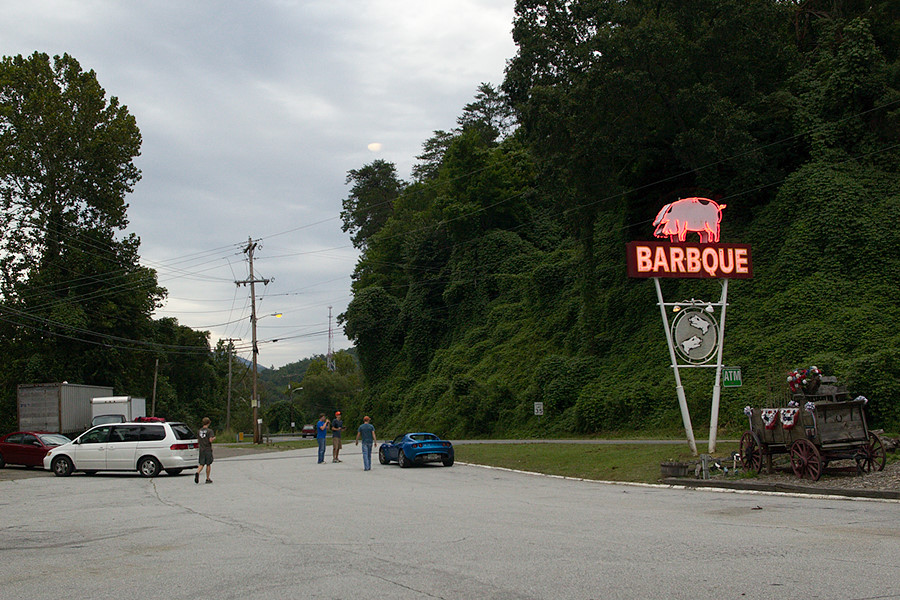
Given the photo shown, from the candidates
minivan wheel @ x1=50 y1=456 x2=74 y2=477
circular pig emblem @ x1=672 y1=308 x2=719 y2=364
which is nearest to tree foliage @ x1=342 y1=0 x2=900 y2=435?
circular pig emblem @ x1=672 y1=308 x2=719 y2=364

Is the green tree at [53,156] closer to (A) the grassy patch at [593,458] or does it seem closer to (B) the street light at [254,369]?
(B) the street light at [254,369]

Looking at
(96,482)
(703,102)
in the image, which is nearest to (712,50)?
(703,102)

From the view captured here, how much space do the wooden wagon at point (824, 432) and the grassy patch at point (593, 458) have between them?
3.10m

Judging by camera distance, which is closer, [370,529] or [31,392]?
[370,529]

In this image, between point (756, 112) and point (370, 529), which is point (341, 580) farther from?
point (756, 112)

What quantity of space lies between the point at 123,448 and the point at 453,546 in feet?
56.6

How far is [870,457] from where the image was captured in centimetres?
1452

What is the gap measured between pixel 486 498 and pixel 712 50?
86.6 feet

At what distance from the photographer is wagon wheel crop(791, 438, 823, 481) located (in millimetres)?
14367

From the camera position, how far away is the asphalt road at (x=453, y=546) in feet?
21.2

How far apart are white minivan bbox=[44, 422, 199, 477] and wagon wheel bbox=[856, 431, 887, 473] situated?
714 inches

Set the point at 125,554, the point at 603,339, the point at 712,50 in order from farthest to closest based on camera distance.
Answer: the point at 603,339 → the point at 712,50 → the point at 125,554

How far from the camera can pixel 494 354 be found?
5119cm

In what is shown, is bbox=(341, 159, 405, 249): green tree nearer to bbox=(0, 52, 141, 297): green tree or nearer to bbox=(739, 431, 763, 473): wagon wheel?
bbox=(0, 52, 141, 297): green tree
